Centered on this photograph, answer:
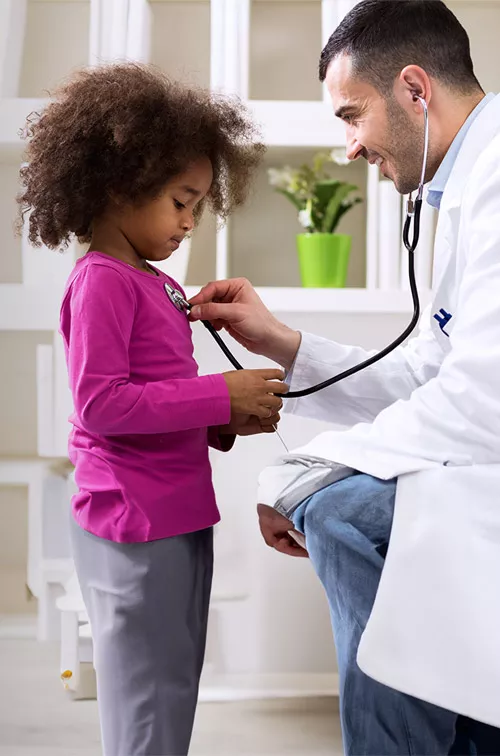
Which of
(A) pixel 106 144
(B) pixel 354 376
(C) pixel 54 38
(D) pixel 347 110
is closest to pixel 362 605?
(B) pixel 354 376

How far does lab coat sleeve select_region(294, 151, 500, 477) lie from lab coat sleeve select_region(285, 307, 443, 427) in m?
0.35

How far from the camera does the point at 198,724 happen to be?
1.72m

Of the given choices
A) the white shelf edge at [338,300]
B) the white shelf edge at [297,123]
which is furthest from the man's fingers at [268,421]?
the white shelf edge at [297,123]

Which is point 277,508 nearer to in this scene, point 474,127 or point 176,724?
point 176,724

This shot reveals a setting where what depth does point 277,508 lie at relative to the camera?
45.8 inches

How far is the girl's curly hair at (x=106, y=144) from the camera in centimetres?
112

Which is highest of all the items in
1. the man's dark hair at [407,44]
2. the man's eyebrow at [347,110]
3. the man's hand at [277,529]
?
the man's dark hair at [407,44]

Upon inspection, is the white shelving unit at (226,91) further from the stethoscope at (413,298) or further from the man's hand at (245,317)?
the stethoscope at (413,298)

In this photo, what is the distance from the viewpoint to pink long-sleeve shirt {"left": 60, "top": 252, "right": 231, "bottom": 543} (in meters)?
1.04

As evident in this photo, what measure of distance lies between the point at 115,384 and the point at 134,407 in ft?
0.13

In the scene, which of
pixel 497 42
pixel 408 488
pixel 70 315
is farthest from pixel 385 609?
pixel 497 42

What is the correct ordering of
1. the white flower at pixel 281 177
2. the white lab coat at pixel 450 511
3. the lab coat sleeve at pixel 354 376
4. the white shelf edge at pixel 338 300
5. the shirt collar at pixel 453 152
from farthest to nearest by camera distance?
the white flower at pixel 281 177 < the white shelf edge at pixel 338 300 < the lab coat sleeve at pixel 354 376 < the shirt collar at pixel 453 152 < the white lab coat at pixel 450 511

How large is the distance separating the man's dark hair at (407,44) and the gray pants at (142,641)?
829 millimetres

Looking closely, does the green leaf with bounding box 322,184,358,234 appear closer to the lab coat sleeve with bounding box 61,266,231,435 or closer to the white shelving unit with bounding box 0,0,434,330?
the white shelving unit with bounding box 0,0,434,330
